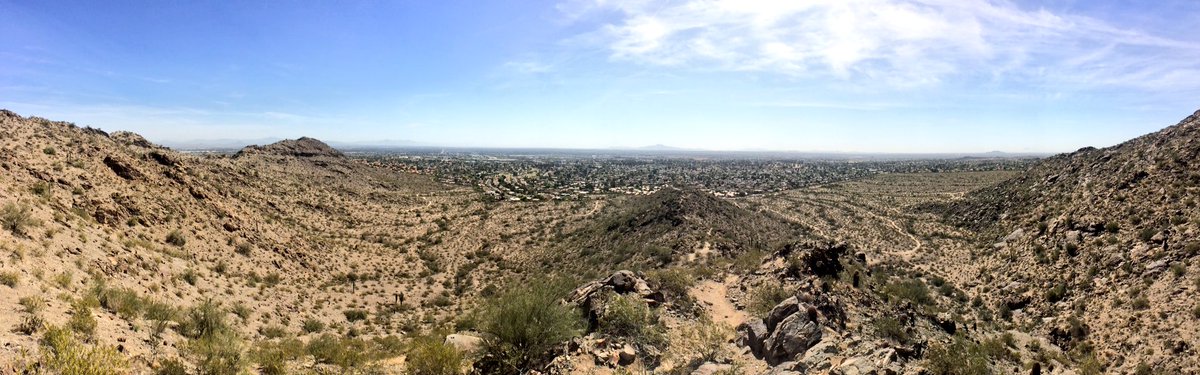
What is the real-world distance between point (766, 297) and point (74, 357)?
20601 mm

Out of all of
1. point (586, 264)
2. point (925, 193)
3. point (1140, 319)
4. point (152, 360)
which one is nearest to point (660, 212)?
point (586, 264)

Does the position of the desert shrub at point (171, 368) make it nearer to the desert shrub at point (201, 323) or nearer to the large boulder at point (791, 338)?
the desert shrub at point (201, 323)

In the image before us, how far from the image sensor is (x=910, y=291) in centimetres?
2692

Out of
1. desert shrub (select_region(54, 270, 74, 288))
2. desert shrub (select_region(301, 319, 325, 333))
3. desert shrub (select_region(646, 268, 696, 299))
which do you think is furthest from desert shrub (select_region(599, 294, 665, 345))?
desert shrub (select_region(54, 270, 74, 288))

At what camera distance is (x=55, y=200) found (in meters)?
19.9

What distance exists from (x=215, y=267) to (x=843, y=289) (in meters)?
28.4

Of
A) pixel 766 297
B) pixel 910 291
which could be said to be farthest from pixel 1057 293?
pixel 766 297

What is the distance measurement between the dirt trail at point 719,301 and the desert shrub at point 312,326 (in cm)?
1609

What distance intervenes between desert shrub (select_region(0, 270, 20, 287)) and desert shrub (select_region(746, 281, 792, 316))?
71.5 ft

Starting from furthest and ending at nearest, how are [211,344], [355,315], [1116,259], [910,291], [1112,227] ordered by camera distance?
[1112,227] < [910,291] < [355,315] < [1116,259] < [211,344]

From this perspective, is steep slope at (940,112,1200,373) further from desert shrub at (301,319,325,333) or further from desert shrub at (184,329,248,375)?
desert shrub at (301,319,325,333)

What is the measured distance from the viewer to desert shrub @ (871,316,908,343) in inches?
667

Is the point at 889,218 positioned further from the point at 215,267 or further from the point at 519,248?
the point at 215,267

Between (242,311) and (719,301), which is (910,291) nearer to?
(719,301)
